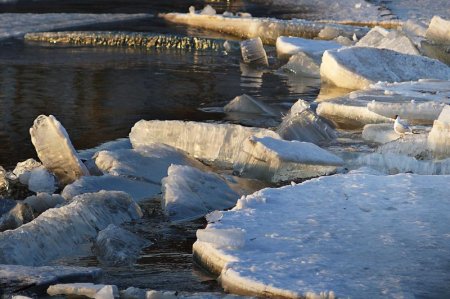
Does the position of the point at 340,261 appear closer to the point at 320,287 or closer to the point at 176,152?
the point at 320,287

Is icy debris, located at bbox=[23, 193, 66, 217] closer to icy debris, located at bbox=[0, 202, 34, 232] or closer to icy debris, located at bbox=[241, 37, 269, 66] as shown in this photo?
icy debris, located at bbox=[0, 202, 34, 232]

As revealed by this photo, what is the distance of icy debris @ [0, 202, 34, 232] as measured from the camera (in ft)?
Result: 19.4

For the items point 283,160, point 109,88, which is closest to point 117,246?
point 283,160

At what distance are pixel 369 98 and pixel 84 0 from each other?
659 inches

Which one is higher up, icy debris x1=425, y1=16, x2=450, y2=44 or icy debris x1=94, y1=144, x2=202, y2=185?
icy debris x1=425, y1=16, x2=450, y2=44

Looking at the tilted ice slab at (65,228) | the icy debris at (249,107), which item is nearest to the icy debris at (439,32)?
the icy debris at (249,107)

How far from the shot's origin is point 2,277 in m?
4.57

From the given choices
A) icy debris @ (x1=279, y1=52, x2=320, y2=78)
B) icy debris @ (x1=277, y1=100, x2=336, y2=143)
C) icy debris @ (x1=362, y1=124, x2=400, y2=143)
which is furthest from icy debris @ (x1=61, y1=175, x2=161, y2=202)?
icy debris @ (x1=279, y1=52, x2=320, y2=78)

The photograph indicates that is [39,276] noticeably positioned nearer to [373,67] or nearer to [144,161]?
[144,161]

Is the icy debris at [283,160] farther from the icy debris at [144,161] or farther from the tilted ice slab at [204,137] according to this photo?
the icy debris at [144,161]

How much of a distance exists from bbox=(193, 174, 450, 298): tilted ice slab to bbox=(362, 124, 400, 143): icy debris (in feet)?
5.61

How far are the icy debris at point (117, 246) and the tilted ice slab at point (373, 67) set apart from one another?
19.2 ft

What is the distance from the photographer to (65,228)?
5.61 metres

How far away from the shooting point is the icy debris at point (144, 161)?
7.06 metres
